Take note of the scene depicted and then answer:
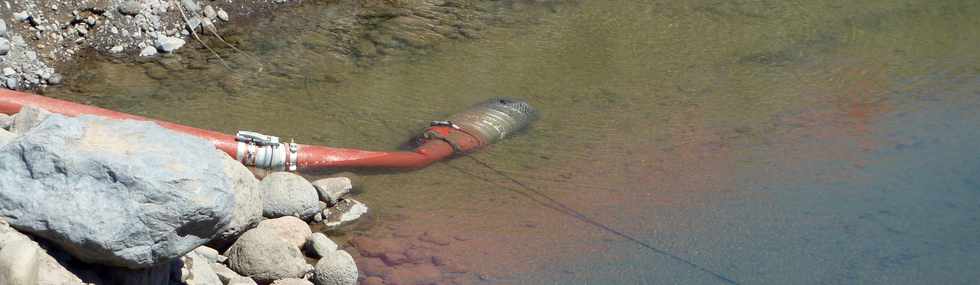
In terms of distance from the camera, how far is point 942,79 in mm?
8648

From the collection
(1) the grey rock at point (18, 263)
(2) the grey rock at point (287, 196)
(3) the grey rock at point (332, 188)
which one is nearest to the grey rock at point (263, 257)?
(2) the grey rock at point (287, 196)

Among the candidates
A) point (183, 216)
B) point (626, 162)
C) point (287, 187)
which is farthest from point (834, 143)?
point (183, 216)

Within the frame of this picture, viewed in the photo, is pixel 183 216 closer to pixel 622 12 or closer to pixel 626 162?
pixel 626 162

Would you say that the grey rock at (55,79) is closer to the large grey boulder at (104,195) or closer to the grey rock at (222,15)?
the grey rock at (222,15)

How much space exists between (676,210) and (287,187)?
2449 millimetres

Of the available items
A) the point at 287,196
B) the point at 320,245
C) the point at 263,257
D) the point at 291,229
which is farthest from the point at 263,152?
the point at 263,257

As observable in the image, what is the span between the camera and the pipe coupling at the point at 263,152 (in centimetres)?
692

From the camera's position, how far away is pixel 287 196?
6254 mm

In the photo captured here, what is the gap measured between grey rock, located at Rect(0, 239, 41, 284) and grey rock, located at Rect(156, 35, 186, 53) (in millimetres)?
4793

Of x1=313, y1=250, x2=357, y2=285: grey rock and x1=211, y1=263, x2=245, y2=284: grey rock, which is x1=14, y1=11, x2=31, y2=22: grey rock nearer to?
x1=211, y1=263, x2=245, y2=284: grey rock

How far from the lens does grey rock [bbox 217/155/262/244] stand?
442 cm

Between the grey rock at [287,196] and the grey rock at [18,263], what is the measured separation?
2.24 m

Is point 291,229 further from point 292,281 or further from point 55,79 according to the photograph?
point 55,79

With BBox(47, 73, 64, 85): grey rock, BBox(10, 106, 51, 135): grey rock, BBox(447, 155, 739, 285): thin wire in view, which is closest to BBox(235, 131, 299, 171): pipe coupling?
BBox(447, 155, 739, 285): thin wire
